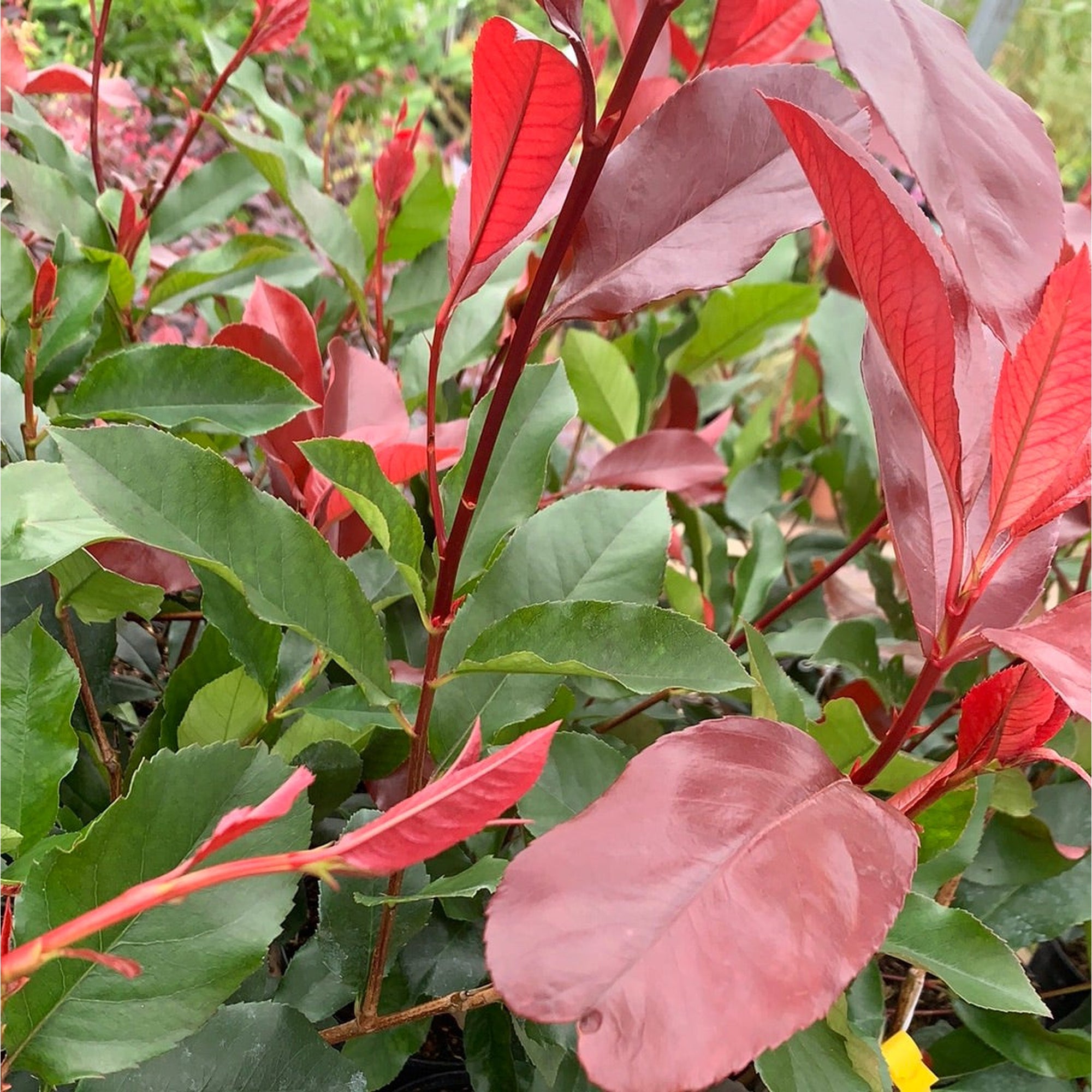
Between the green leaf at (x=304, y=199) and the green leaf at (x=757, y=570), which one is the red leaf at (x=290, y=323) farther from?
the green leaf at (x=757, y=570)

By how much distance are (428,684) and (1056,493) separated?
23cm

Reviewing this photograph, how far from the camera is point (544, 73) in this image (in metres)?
0.26

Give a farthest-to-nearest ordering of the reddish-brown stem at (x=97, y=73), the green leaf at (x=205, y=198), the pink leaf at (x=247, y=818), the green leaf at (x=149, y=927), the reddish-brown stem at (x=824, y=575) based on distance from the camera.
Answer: the green leaf at (x=205, y=198), the reddish-brown stem at (x=97, y=73), the reddish-brown stem at (x=824, y=575), the green leaf at (x=149, y=927), the pink leaf at (x=247, y=818)

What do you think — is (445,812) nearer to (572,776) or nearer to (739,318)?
(572,776)

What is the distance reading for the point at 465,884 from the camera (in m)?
0.31

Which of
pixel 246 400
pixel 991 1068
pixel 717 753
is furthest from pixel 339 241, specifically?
pixel 991 1068

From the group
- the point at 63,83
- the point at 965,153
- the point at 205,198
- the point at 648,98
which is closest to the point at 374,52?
the point at 63,83

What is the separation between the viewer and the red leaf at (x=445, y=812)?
0.63 ft

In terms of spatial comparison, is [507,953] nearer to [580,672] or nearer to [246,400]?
[580,672]

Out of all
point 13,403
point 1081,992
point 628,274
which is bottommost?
point 1081,992

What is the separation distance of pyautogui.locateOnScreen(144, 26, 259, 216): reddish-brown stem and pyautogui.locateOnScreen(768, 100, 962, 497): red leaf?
19.0 inches

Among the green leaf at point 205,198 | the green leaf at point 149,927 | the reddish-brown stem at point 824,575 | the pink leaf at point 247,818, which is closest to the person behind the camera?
the pink leaf at point 247,818

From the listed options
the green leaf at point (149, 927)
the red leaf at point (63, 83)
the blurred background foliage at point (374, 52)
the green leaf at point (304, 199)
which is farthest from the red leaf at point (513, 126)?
the blurred background foliage at point (374, 52)

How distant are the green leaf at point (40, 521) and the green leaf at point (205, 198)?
0.45 metres
